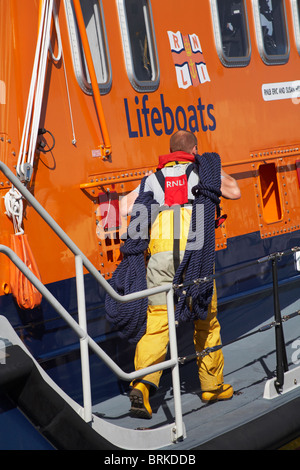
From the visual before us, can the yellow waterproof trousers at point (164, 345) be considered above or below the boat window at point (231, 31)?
below

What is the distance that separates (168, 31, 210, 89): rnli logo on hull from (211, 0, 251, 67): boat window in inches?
9.0

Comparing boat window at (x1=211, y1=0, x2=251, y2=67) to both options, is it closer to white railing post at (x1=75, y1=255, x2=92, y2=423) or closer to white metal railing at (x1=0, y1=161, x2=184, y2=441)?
white metal railing at (x1=0, y1=161, x2=184, y2=441)

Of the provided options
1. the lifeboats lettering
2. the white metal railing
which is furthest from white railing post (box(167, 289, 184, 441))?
the lifeboats lettering

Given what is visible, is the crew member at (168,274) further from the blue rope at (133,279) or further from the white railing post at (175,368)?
the white railing post at (175,368)

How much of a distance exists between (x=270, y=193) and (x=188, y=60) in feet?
4.66

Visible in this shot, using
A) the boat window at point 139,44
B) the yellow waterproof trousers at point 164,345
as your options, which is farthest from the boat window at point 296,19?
the yellow waterproof trousers at point 164,345

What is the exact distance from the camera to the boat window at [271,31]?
17.5ft

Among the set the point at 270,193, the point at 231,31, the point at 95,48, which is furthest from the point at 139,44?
the point at 270,193

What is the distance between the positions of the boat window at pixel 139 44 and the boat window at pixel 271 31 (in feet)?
3.97

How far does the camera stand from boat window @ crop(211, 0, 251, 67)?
16.3 feet

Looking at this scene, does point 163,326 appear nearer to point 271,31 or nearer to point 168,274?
point 168,274

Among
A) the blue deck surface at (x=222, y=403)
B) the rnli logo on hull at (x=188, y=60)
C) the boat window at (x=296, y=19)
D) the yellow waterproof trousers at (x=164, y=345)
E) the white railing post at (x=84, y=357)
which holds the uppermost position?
the boat window at (x=296, y=19)
